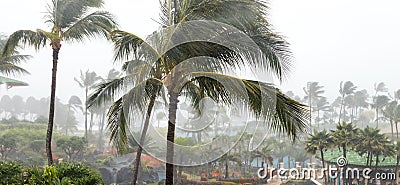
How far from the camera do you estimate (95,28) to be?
6656 millimetres

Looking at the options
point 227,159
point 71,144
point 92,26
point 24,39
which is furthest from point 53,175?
point 71,144

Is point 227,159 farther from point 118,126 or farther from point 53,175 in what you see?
point 53,175

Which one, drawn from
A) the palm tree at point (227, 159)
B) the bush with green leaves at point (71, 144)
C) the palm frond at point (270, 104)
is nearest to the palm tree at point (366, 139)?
the palm tree at point (227, 159)

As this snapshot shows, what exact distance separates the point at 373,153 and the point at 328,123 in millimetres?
18396

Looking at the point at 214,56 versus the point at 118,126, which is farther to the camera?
the point at 118,126

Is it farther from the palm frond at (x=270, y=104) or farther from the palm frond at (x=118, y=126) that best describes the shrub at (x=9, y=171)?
the palm frond at (x=270, y=104)

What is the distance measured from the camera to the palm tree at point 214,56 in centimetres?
375

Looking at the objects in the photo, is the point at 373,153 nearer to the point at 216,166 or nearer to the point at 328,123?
the point at 216,166

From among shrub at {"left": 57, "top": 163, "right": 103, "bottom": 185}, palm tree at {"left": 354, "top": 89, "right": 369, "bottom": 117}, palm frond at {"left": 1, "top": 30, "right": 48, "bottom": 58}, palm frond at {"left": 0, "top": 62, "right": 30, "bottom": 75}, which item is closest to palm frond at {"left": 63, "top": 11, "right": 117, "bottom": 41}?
palm frond at {"left": 1, "top": 30, "right": 48, "bottom": 58}

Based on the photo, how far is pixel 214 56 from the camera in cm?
408

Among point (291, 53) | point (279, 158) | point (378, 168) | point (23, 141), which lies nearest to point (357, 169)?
point (378, 168)

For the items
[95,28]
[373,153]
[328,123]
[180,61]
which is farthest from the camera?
[328,123]

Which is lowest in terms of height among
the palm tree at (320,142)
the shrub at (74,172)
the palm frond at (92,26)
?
the palm tree at (320,142)

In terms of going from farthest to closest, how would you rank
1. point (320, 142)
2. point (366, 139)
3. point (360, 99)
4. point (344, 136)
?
point (360, 99), point (320, 142), point (344, 136), point (366, 139)
